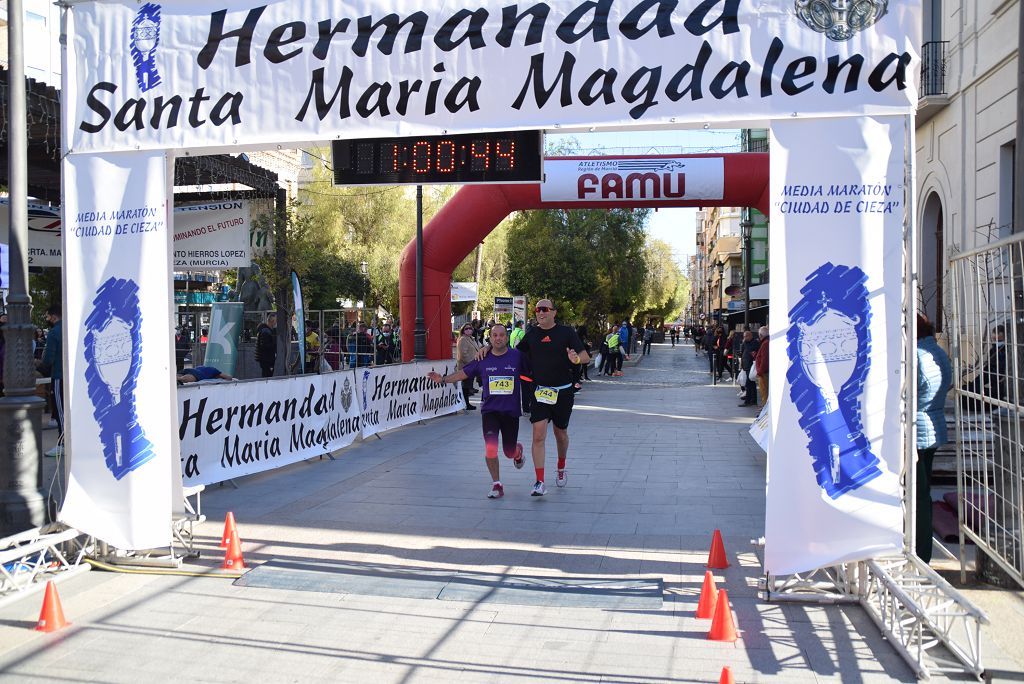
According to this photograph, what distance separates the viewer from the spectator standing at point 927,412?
5.88 meters

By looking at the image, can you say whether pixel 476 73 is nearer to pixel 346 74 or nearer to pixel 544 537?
pixel 346 74

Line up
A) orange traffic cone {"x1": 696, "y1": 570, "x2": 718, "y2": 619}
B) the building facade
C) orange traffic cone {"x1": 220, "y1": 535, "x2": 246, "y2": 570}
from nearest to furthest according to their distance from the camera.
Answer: orange traffic cone {"x1": 696, "y1": 570, "x2": 718, "y2": 619}
orange traffic cone {"x1": 220, "y1": 535, "x2": 246, "y2": 570}
the building facade

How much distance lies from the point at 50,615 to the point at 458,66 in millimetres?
4235

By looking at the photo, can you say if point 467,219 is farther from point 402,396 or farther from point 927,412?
point 927,412

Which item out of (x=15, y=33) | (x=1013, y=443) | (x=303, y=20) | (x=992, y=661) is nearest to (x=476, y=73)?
(x=303, y=20)

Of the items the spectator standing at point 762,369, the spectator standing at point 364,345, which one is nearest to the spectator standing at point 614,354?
the spectator standing at point 364,345

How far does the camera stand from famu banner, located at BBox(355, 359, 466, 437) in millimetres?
13252

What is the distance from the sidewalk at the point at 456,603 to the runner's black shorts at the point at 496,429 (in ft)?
1.64

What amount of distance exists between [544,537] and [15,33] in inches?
222

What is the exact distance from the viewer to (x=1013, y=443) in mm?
5363

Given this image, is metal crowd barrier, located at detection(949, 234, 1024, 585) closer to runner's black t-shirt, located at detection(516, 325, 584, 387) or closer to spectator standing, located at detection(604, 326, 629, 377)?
runner's black t-shirt, located at detection(516, 325, 584, 387)

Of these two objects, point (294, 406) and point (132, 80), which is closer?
point (132, 80)

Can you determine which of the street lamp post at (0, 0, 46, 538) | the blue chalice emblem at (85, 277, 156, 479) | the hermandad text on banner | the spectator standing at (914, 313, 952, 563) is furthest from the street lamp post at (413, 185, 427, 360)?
the spectator standing at (914, 313, 952, 563)

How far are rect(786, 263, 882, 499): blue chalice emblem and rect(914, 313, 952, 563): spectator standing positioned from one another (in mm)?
757
